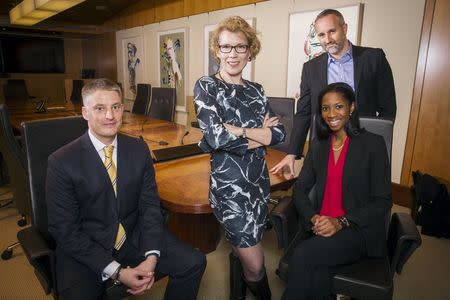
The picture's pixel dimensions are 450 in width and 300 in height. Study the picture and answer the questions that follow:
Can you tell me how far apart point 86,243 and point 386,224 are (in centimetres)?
140

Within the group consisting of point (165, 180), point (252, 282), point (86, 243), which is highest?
point (165, 180)

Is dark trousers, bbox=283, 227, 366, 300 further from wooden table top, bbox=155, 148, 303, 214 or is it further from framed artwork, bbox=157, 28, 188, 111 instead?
framed artwork, bbox=157, 28, 188, 111

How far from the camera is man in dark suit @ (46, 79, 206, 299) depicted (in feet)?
4.16

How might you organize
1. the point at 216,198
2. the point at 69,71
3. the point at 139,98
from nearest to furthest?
the point at 216,198
the point at 139,98
the point at 69,71

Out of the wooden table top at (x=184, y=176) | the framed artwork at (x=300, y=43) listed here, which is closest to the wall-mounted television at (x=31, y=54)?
the wooden table top at (x=184, y=176)

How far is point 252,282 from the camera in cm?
153

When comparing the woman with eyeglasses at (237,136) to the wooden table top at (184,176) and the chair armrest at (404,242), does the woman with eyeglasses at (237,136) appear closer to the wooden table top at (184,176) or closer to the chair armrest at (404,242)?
the wooden table top at (184,176)

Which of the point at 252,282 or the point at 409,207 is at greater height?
the point at 252,282

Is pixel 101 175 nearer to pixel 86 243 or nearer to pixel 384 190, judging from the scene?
pixel 86 243

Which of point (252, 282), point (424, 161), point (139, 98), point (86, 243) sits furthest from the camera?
point (139, 98)

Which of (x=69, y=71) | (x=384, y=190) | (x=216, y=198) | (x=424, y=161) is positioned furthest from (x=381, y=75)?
(x=69, y=71)

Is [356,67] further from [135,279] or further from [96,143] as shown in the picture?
[135,279]

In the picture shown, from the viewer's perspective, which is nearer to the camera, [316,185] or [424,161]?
[316,185]

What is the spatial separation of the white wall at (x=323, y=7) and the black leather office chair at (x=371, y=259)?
1.93 m
